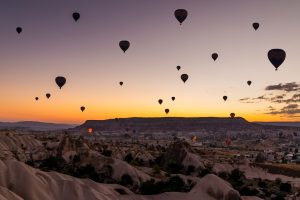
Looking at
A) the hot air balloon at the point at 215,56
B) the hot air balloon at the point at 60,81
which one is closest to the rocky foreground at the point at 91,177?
the hot air balloon at the point at 60,81

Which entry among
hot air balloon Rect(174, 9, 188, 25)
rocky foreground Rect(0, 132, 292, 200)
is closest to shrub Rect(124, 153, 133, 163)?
rocky foreground Rect(0, 132, 292, 200)

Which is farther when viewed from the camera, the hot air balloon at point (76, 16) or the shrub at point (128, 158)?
the shrub at point (128, 158)

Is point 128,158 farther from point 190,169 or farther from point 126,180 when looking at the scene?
point 126,180

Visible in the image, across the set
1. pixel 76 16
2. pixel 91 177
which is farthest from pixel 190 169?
pixel 76 16

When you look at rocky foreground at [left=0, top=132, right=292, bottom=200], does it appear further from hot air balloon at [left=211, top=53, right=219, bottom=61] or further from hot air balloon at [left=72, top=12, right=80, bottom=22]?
hot air balloon at [left=72, top=12, right=80, bottom=22]

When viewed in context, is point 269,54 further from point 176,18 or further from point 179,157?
point 179,157

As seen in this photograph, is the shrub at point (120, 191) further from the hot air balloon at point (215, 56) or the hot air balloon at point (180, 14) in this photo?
the hot air balloon at point (215, 56)
